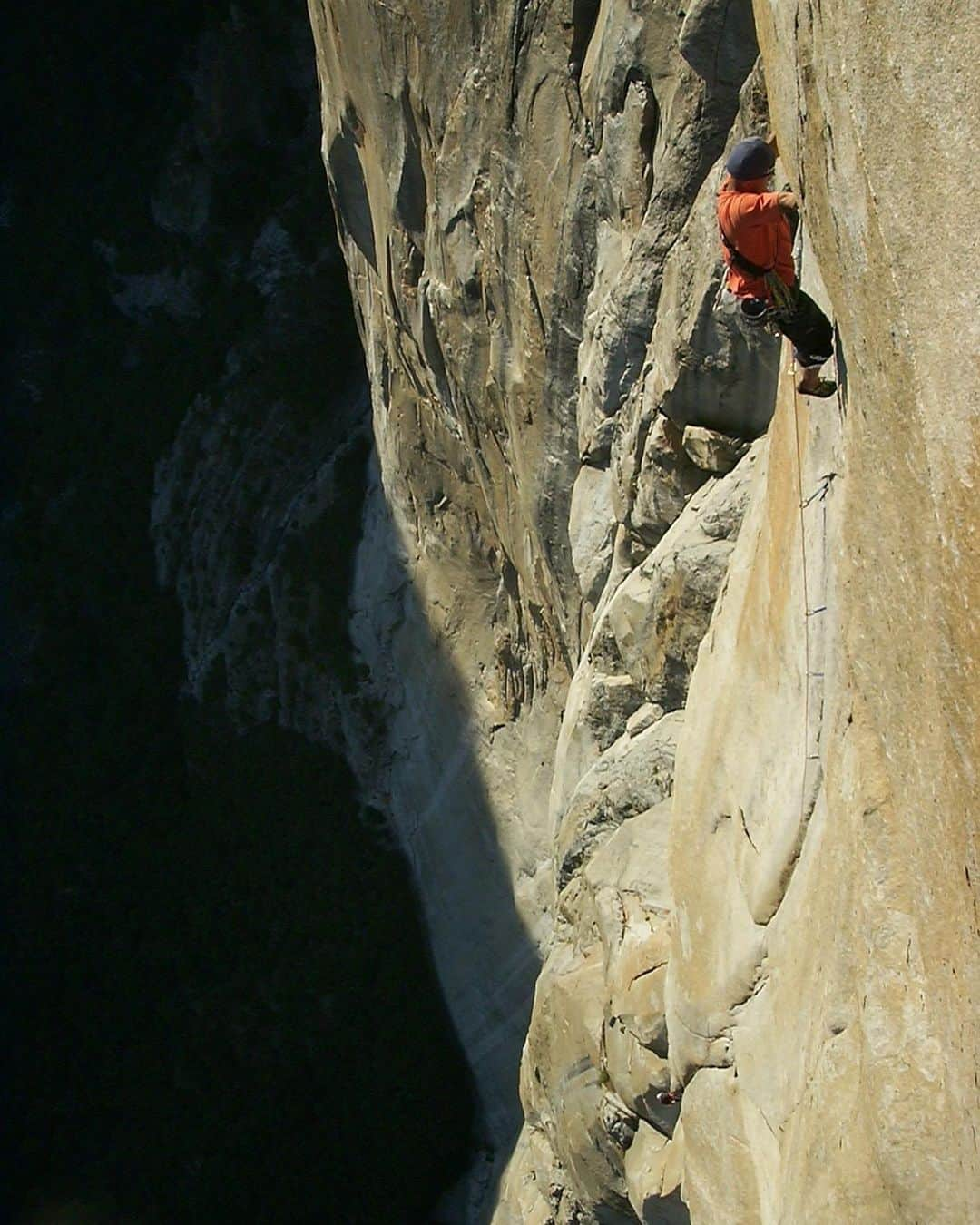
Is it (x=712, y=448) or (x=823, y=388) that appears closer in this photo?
(x=823, y=388)

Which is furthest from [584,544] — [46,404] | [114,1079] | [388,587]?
[46,404]

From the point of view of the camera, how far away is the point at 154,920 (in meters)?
25.2

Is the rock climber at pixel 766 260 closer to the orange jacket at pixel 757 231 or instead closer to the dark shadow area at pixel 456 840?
the orange jacket at pixel 757 231

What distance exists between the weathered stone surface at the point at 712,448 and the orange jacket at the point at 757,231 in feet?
8.77

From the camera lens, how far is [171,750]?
26516 mm

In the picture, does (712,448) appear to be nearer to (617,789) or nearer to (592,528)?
(592,528)

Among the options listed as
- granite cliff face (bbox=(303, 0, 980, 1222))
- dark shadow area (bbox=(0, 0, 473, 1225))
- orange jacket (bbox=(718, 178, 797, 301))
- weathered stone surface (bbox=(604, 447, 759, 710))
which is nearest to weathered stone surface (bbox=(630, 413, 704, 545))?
granite cliff face (bbox=(303, 0, 980, 1222))

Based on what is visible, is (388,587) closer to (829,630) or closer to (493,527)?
(493,527)

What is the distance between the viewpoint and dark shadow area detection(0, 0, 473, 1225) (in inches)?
875

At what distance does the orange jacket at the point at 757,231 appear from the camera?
6.66 metres

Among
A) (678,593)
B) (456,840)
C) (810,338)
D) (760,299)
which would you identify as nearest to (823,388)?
(810,338)

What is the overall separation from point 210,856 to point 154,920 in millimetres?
1868

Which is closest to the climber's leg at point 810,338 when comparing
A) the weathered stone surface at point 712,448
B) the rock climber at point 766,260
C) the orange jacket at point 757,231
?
the rock climber at point 766,260

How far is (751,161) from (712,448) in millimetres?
3161
